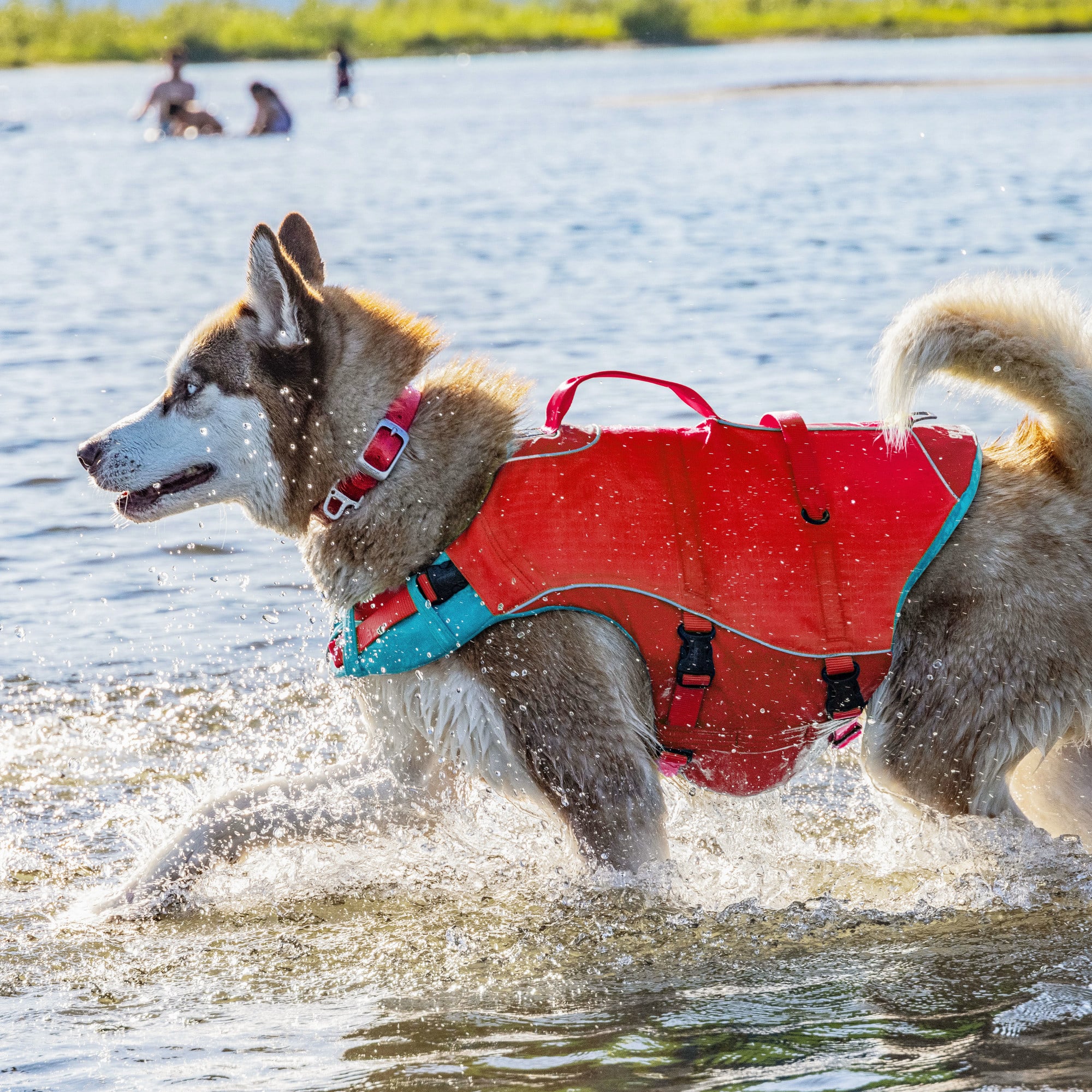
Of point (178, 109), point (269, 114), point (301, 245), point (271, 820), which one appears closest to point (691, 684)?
point (271, 820)

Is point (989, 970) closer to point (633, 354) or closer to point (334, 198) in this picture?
point (633, 354)

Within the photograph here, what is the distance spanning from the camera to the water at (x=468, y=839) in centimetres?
335

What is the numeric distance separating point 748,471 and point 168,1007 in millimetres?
1978

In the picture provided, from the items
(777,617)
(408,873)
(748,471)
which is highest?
(748,471)

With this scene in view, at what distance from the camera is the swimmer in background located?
3400cm

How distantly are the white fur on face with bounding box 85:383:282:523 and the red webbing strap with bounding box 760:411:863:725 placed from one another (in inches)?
53.0

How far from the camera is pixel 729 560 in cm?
376

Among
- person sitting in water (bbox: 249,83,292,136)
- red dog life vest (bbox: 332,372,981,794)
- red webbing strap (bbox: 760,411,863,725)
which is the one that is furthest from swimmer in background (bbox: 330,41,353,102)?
red webbing strap (bbox: 760,411,863,725)

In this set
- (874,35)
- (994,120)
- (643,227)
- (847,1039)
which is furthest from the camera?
(874,35)

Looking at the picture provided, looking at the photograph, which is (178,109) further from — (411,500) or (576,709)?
(576,709)

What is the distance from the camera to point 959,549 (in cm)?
369

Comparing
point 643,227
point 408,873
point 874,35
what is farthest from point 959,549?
point 874,35

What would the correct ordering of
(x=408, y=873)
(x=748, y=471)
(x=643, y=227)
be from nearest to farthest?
(x=748, y=471) → (x=408, y=873) → (x=643, y=227)

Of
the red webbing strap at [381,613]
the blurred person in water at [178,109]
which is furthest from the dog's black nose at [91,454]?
the blurred person in water at [178,109]
